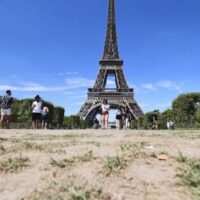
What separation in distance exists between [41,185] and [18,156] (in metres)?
2.07

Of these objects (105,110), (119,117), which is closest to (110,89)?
(119,117)

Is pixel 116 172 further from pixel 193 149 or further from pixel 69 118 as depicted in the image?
pixel 69 118

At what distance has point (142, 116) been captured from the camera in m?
86.4

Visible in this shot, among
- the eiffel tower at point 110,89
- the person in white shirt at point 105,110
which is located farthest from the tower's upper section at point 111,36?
the person in white shirt at point 105,110

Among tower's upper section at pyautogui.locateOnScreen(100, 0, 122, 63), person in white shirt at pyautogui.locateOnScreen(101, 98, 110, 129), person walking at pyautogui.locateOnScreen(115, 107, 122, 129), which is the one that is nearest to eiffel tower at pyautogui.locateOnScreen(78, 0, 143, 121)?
tower's upper section at pyautogui.locateOnScreen(100, 0, 122, 63)

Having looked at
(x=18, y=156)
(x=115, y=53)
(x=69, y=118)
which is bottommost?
(x=18, y=156)

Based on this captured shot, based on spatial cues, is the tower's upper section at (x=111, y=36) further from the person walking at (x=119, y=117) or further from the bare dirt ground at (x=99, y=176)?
the bare dirt ground at (x=99, y=176)

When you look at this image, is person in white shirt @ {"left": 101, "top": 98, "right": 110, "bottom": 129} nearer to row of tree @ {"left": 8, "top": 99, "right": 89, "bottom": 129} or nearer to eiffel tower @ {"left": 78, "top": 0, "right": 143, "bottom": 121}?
row of tree @ {"left": 8, "top": 99, "right": 89, "bottom": 129}

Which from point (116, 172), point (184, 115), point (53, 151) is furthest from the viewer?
point (184, 115)

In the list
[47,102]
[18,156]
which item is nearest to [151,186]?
[18,156]

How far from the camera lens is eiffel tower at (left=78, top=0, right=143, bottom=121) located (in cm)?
8544

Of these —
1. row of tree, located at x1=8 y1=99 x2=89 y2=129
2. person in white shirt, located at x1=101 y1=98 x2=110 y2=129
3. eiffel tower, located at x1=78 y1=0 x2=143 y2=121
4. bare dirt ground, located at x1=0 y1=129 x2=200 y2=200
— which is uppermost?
eiffel tower, located at x1=78 y1=0 x2=143 y2=121

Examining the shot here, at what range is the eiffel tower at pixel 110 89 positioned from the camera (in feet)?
280

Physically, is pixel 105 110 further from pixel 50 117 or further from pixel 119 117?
pixel 50 117
